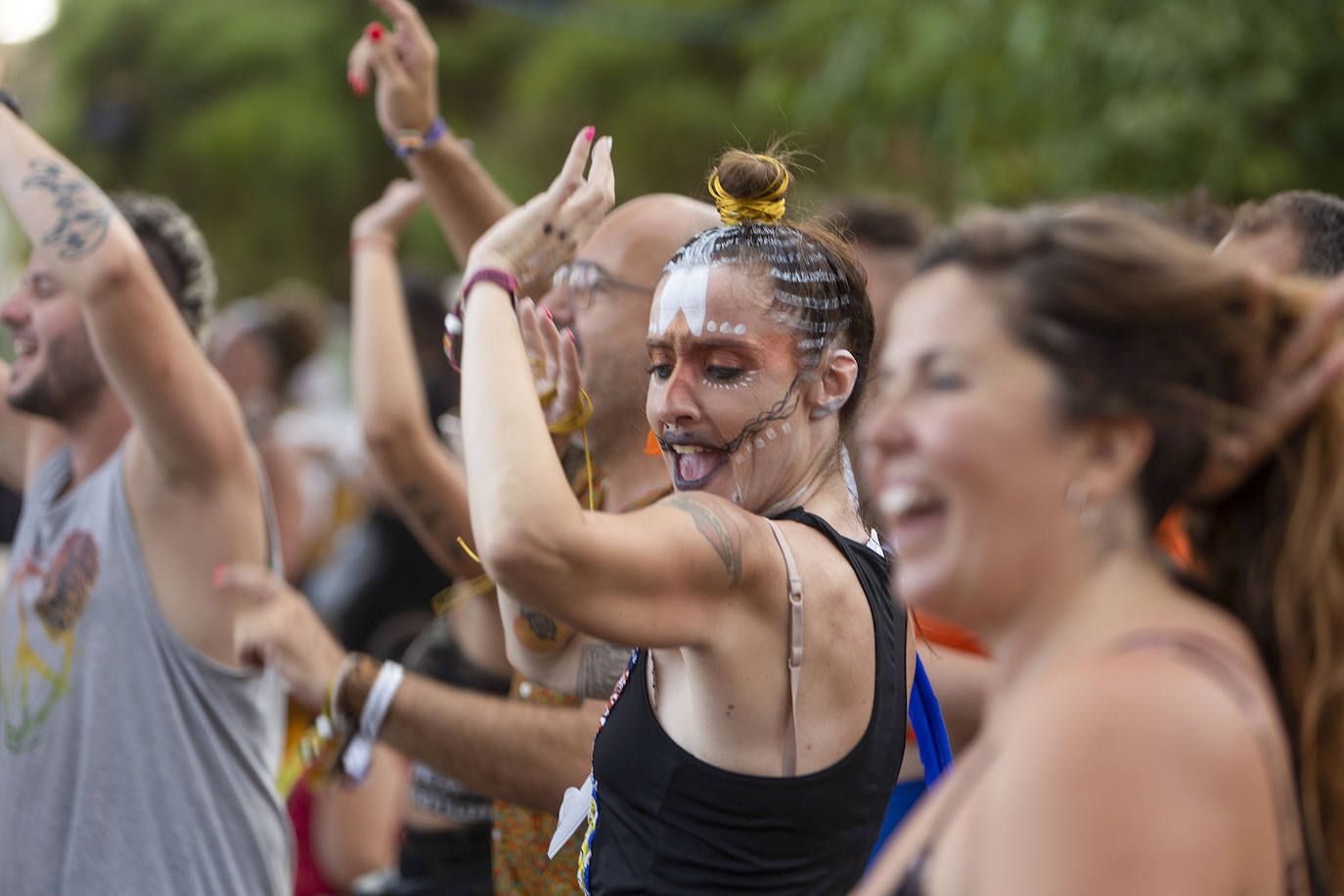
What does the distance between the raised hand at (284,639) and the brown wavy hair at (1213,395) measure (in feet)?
5.50

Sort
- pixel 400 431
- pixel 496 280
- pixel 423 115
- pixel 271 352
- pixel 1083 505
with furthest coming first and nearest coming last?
1. pixel 271 352
2. pixel 400 431
3. pixel 423 115
4. pixel 496 280
5. pixel 1083 505

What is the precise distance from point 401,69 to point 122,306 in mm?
931

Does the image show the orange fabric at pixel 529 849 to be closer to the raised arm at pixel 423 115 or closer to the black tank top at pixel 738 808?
the black tank top at pixel 738 808

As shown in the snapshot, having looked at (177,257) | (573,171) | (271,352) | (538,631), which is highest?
(573,171)

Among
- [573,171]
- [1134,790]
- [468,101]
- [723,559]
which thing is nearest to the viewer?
[1134,790]

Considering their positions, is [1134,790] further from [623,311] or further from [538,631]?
[623,311]

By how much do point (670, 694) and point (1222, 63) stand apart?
460cm

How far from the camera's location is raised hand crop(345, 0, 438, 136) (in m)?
3.14

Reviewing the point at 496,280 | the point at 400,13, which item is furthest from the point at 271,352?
the point at 496,280

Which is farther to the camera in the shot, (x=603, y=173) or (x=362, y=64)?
(x=362, y=64)

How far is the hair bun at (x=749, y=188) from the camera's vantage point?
7.20ft

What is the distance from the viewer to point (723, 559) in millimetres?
1803

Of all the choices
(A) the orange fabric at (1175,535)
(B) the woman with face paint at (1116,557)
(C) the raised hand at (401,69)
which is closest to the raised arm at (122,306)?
(C) the raised hand at (401,69)

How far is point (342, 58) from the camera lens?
1560cm
